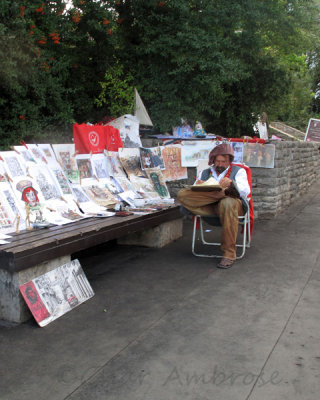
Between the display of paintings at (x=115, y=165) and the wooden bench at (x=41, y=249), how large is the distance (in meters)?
1.14

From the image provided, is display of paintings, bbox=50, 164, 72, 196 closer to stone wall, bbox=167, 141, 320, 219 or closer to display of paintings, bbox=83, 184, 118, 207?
display of paintings, bbox=83, 184, 118, 207

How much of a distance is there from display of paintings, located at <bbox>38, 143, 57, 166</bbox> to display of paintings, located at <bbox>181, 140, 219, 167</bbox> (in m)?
2.95

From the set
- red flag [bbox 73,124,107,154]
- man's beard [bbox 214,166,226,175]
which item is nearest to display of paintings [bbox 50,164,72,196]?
red flag [bbox 73,124,107,154]

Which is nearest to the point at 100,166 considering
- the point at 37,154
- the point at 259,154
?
the point at 37,154

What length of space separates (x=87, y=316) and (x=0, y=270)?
742 millimetres

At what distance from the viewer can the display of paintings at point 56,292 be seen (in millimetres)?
3363

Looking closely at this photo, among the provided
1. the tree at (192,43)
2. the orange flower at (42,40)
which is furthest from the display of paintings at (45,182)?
the tree at (192,43)

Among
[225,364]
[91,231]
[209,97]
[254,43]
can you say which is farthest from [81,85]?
[225,364]

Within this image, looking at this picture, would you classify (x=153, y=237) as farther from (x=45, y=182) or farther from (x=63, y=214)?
(x=45, y=182)

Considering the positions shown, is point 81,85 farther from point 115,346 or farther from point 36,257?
point 115,346

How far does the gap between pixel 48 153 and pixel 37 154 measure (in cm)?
18

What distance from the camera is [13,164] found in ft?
13.8

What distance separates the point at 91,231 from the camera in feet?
13.1

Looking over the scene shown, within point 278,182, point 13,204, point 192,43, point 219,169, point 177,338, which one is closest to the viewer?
point 177,338
